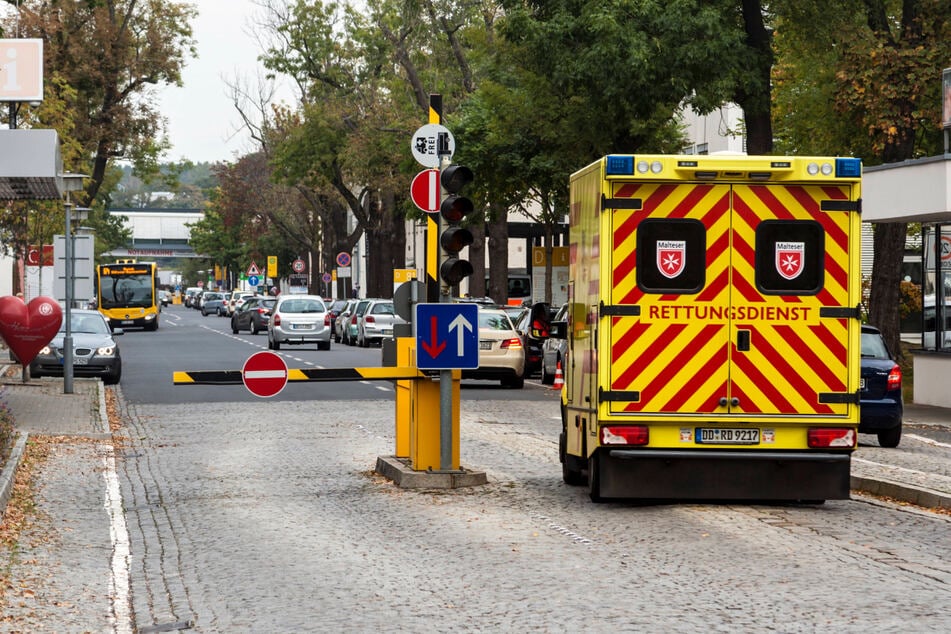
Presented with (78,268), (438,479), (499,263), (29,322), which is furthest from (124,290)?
(438,479)

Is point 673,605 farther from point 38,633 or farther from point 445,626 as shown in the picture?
point 38,633

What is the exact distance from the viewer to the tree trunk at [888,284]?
101ft

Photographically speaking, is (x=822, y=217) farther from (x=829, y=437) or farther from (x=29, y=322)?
(x=29, y=322)

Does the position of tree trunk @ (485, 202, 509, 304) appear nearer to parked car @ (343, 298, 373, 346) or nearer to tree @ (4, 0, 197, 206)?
parked car @ (343, 298, 373, 346)

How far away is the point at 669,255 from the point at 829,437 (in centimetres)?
184

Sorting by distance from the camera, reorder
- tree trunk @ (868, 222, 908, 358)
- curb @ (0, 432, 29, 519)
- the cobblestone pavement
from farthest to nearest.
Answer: tree trunk @ (868, 222, 908, 358), curb @ (0, 432, 29, 519), the cobblestone pavement

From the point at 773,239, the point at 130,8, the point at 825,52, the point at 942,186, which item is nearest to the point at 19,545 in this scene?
the point at 773,239

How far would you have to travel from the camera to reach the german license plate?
12.8 m

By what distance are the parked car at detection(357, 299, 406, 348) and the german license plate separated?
3818cm

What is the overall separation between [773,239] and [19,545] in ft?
19.6

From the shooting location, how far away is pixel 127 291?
249ft

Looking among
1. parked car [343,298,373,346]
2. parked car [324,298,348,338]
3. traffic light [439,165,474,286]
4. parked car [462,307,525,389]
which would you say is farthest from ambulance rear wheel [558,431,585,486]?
parked car [324,298,348,338]

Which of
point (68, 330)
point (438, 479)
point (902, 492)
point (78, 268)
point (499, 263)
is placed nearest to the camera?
point (902, 492)

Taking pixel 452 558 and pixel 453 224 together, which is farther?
pixel 453 224
